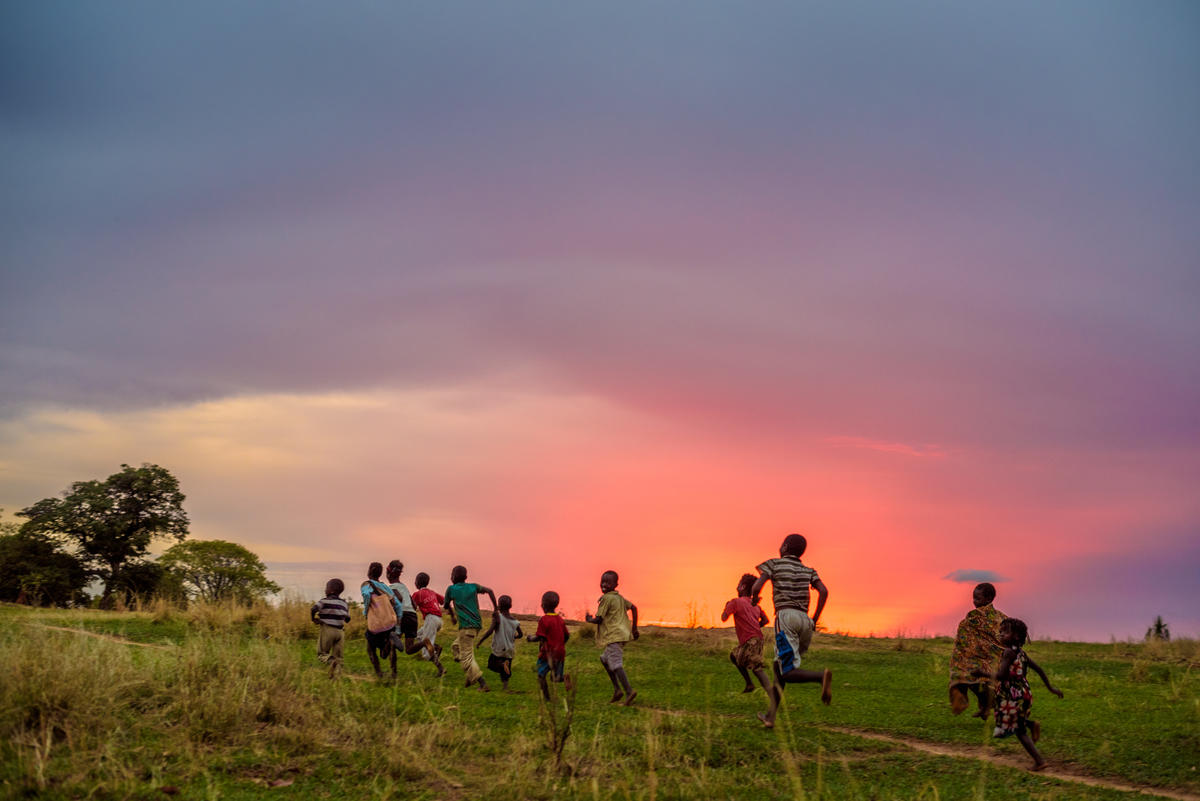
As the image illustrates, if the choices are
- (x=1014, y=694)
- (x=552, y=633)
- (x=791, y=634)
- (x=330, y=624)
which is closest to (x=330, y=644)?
(x=330, y=624)

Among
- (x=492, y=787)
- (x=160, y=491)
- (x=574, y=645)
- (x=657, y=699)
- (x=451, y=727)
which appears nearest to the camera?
(x=492, y=787)

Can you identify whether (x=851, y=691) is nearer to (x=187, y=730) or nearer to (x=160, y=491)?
(x=187, y=730)

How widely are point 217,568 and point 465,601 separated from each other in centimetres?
3969

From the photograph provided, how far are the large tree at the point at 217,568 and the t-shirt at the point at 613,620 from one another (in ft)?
128

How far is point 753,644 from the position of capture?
1372 centimetres

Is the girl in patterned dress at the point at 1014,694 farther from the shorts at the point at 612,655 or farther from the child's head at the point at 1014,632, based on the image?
the shorts at the point at 612,655

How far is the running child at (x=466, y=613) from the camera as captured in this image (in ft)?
54.7

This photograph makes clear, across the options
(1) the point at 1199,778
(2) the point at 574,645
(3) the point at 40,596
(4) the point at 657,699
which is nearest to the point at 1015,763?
(1) the point at 1199,778

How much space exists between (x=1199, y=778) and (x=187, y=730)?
10995 mm

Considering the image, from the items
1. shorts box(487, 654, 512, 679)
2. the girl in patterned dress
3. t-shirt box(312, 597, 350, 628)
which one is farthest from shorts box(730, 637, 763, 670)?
t-shirt box(312, 597, 350, 628)

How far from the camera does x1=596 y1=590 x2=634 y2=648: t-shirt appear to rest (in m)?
15.1

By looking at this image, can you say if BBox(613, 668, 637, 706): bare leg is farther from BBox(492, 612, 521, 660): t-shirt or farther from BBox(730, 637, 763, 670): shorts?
BBox(492, 612, 521, 660): t-shirt

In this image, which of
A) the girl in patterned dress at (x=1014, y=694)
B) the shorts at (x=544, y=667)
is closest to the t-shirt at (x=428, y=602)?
the shorts at (x=544, y=667)

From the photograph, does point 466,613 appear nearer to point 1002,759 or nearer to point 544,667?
point 544,667
